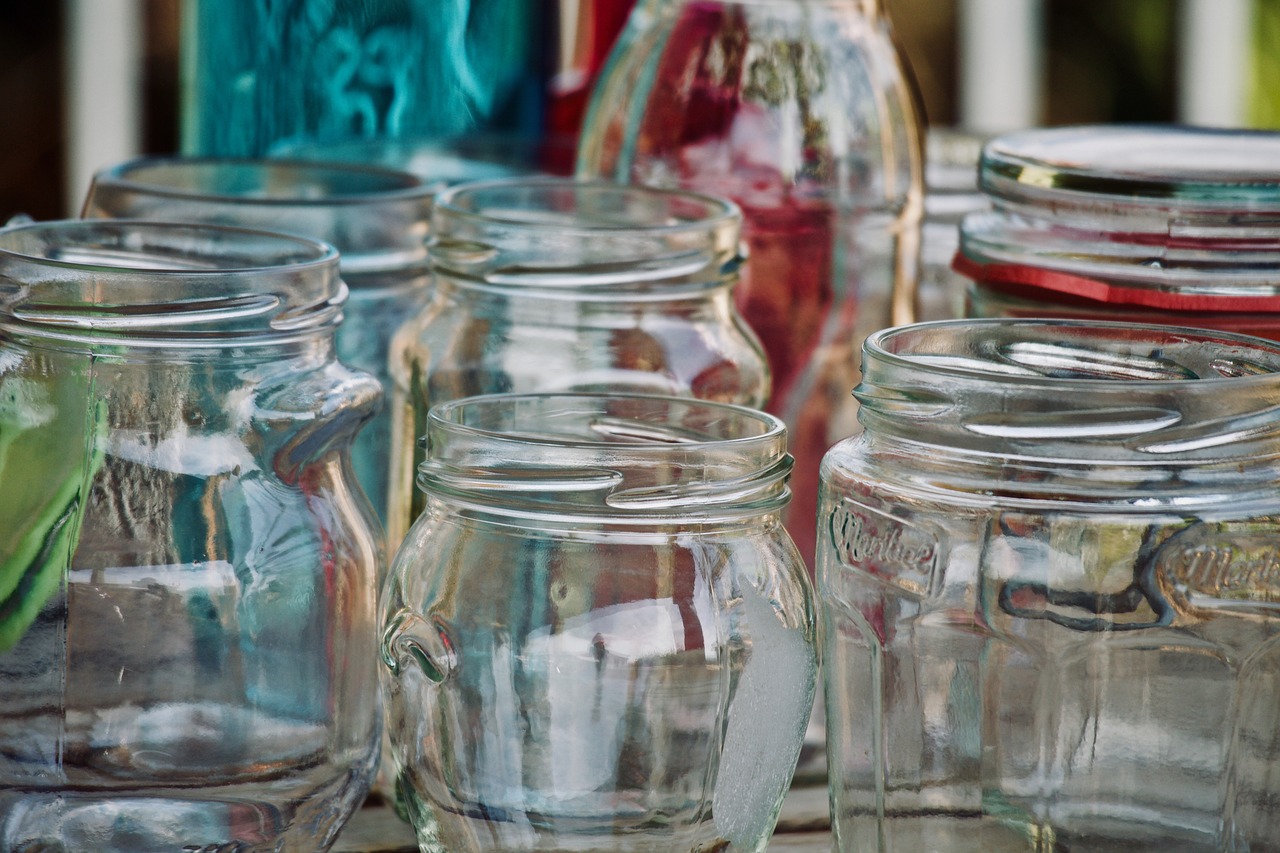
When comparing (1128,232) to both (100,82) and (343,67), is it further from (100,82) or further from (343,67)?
(100,82)

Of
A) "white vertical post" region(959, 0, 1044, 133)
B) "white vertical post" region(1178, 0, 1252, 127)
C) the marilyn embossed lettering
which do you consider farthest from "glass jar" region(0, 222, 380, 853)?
"white vertical post" region(1178, 0, 1252, 127)

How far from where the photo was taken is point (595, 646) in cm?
41

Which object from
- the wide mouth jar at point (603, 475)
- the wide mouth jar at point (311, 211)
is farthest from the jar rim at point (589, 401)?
the wide mouth jar at point (311, 211)

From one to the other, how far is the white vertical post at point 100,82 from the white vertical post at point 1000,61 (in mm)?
960

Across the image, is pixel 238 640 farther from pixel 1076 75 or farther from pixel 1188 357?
pixel 1076 75

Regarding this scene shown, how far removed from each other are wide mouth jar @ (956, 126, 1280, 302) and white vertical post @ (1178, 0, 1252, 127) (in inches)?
64.4

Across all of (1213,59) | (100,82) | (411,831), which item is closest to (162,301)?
(411,831)

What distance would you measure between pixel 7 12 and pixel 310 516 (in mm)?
1406

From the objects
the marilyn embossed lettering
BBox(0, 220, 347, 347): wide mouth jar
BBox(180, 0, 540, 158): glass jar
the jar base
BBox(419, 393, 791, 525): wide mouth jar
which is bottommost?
the jar base

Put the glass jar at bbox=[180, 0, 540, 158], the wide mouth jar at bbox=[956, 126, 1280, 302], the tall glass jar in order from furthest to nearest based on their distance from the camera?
the glass jar at bbox=[180, 0, 540, 158] < the tall glass jar < the wide mouth jar at bbox=[956, 126, 1280, 302]

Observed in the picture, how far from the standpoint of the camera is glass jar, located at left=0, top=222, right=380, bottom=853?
0.44 meters

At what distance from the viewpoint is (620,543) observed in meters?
0.42

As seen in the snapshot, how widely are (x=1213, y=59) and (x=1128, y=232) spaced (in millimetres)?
1728

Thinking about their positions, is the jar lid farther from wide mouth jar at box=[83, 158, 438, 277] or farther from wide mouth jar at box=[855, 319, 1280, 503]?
wide mouth jar at box=[83, 158, 438, 277]
